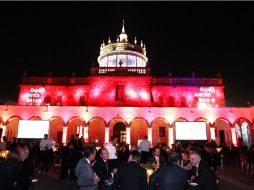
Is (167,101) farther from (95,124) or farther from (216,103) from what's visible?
(95,124)

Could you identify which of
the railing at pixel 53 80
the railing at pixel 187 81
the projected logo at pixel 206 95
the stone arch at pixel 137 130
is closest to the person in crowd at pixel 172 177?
the stone arch at pixel 137 130

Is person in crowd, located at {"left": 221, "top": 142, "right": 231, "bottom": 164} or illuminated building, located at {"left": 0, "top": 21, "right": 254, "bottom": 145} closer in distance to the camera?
person in crowd, located at {"left": 221, "top": 142, "right": 231, "bottom": 164}

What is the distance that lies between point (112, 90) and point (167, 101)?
290 inches

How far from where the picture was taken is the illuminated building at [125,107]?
2538 cm

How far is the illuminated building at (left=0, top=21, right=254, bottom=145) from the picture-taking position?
25.4 metres

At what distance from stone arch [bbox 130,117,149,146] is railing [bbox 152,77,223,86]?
6212mm

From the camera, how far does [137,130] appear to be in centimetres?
2748

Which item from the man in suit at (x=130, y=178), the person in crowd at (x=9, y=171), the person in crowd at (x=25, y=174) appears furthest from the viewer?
the person in crowd at (x=25, y=174)

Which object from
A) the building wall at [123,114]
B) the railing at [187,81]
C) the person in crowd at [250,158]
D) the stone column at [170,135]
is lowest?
the person in crowd at [250,158]

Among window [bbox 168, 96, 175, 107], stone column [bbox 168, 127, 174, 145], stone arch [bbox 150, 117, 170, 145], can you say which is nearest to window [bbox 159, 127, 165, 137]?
stone arch [bbox 150, 117, 170, 145]

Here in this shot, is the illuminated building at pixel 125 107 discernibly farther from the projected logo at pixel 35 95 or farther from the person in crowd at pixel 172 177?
the person in crowd at pixel 172 177

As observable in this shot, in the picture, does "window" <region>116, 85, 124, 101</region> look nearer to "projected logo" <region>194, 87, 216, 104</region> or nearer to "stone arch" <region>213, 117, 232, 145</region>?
"projected logo" <region>194, 87, 216, 104</region>

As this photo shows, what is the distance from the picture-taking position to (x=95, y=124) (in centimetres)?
2742

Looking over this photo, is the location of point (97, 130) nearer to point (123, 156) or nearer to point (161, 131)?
point (161, 131)
